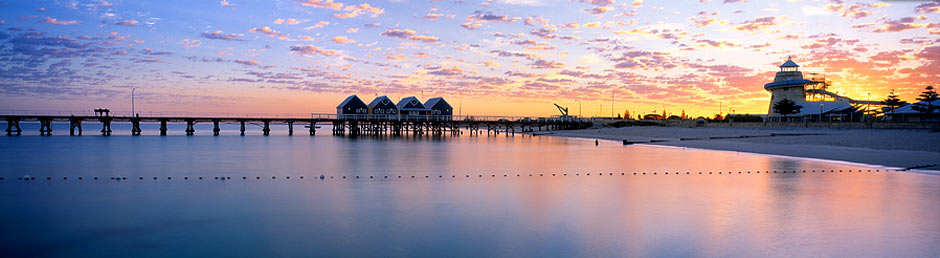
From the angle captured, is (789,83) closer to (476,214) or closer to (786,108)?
(786,108)

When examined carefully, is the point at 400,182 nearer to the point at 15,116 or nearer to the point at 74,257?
the point at 74,257

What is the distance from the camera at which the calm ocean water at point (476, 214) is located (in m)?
8.30

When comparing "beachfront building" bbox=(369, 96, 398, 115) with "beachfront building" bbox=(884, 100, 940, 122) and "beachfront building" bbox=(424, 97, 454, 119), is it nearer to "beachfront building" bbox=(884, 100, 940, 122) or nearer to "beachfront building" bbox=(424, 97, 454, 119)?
"beachfront building" bbox=(424, 97, 454, 119)

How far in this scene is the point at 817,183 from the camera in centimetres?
1595

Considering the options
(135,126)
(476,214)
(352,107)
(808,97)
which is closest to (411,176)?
(476,214)

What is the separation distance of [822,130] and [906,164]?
26084mm

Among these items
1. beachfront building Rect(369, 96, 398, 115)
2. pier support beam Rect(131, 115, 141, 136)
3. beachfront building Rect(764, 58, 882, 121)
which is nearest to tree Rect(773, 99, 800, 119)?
beachfront building Rect(764, 58, 882, 121)

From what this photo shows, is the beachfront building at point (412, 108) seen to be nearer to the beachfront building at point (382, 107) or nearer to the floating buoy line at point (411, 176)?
the beachfront building at point (382, 107)

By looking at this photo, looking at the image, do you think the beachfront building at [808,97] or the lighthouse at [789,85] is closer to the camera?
the beachfront building at [808,97]

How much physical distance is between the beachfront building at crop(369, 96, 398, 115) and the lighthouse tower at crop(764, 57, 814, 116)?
5139 centimetres

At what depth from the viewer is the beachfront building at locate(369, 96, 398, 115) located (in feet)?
244

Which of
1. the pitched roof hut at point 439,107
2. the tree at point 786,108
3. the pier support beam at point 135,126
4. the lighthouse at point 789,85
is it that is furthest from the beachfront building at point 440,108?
the lighthouse at point 789,85

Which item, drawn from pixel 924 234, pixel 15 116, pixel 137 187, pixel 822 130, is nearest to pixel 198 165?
pixel 137 187

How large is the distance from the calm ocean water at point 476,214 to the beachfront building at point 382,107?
178ft
